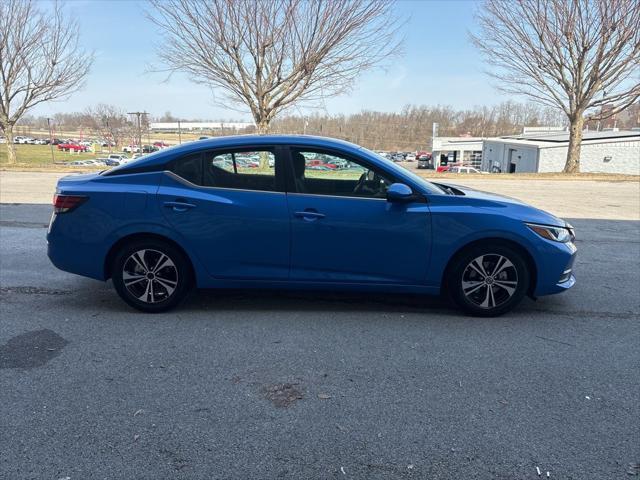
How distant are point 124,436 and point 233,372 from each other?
0.86 m

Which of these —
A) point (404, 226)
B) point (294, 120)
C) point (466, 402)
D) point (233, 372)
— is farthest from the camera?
point (294, 120)

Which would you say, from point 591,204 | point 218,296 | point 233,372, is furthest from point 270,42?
point 233,372

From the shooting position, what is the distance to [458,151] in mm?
71500

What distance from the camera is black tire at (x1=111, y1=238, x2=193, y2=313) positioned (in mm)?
4332

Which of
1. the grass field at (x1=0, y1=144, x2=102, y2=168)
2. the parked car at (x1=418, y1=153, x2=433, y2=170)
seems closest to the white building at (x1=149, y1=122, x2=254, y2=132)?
the grass field at (x1=0, y1=144, x2=102, y2=168)

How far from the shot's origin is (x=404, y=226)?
13.9 feet

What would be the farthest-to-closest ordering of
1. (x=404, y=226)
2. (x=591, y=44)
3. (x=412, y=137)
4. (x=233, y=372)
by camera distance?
(x=412, y=137), (x=591, y=44), (x=404, y=226), (x=233, y=372)

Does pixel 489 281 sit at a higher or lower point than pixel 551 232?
lower

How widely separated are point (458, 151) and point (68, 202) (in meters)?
71.8

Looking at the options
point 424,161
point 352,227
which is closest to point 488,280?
point 352,227

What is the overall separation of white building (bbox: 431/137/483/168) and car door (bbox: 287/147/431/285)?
6675 centimetres

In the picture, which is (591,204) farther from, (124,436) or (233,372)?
(124,436)

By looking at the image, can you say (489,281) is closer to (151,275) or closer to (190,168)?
(190,168)

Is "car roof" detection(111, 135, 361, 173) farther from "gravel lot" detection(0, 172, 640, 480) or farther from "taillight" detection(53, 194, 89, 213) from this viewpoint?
"gravel lot" detection(0, 172, 640, 480)
